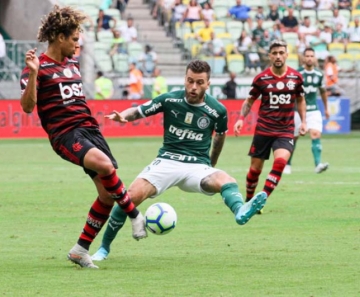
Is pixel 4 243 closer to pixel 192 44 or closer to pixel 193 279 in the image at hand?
pixel 193 279

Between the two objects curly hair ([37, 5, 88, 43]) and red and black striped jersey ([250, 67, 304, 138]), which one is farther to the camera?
red and black striped jersey ([250, 67, 304, 138])

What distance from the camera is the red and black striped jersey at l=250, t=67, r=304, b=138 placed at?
1380 cm

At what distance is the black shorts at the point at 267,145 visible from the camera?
44.5 ft

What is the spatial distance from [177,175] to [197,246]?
3.07 ft

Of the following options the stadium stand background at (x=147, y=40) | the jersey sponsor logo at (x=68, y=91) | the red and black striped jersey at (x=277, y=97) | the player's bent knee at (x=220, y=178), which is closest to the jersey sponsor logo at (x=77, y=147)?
the jersey sponsor logo at (x=68, y=91)

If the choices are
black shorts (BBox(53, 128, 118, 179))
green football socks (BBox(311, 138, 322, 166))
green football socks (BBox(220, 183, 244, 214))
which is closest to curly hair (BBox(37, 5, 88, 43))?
black shorts (BBox(53, 128, 118, 179))

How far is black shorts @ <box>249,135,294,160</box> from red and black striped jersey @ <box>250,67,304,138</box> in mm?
99

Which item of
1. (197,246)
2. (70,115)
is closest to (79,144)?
(70,115)

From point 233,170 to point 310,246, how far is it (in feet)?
32.0

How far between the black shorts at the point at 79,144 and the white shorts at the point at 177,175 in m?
0.88

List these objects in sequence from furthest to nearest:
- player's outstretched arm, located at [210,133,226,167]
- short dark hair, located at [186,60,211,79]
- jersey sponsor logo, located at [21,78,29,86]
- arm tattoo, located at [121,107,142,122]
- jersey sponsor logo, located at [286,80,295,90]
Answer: jersey sponsor logo, located at [286,80,295,90] < player's outstretched arm, located at [210,133,226,167] < arm tattoo, located at [121,107,142,122] < short dark hair, located at [186,60,211,79] < jersey sponsor logo, located at [21,78,29,86]

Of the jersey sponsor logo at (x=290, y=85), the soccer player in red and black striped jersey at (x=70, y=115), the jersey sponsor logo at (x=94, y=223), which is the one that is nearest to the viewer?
the soccer player in red and black striped jersey at (x=70, y=115)

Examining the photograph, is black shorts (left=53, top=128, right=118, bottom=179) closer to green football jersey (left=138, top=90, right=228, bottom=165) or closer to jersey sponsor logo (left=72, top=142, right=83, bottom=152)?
jersey sponsor logo (left=72, top=142, right=83, bottom=152)

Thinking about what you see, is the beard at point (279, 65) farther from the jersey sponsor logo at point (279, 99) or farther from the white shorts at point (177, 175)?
the white shorts at point (177, 175)
